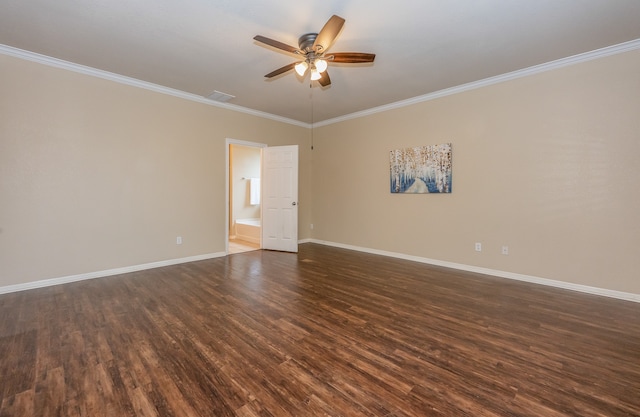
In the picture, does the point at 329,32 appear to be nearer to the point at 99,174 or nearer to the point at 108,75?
the point at 108,75

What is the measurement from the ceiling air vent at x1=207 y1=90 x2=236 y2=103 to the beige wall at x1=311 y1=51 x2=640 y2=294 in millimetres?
2740

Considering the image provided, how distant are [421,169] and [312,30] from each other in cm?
287

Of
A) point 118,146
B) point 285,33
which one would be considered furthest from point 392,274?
point 118,146

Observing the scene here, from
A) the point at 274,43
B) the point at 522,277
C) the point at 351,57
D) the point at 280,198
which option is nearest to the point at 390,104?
the point at 351,57

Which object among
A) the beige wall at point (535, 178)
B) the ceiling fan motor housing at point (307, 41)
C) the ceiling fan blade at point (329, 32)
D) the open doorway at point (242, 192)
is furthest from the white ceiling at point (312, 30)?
the open doorway at point (242, 192)

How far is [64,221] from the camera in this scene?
3.54m

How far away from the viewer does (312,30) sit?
274 cm

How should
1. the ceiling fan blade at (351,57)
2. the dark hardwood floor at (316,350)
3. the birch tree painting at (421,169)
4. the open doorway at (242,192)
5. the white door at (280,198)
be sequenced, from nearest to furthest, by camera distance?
the dark hardwood floor at (316,350)
the ceiling fan blade at (351,57)
the birch tree painting at (421,169)
the white door at (280,198)
the open doorway at (242,192)

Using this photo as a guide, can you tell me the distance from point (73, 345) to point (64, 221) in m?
2.17

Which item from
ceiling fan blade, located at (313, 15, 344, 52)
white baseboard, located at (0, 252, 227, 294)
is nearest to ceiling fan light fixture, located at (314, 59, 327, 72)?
ceiling fan blade, located at (313, 15, 344, 52)

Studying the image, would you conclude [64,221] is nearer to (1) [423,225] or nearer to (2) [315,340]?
(2) [315,340]

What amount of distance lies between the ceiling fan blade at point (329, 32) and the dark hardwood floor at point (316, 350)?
2.57 metres

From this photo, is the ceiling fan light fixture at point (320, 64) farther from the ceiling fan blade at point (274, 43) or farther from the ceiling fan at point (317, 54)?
the ceiling fan blade at point (274, 43)

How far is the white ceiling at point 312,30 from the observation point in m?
2.42
